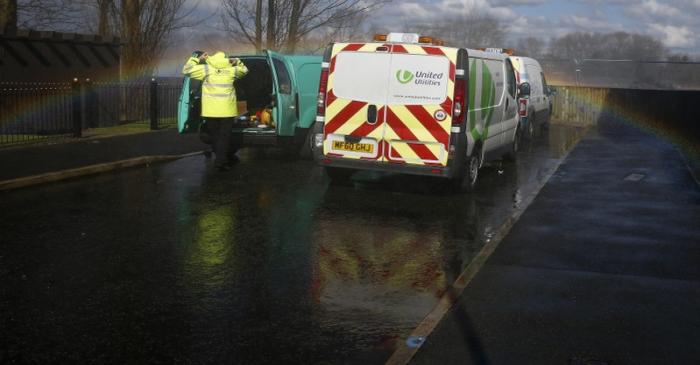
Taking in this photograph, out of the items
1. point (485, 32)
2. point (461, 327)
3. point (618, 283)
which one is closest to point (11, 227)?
point (461, 327)

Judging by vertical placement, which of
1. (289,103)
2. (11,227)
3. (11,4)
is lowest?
(11,227)

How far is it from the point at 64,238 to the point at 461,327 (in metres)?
4.14

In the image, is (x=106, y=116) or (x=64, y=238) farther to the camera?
(x=106, y=116)

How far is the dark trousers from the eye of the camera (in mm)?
12453

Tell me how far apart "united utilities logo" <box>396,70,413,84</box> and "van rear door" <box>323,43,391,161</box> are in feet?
0.48

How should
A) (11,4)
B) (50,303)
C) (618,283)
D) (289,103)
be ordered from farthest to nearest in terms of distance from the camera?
1. (11,4)
2. (289,103)
3. (618,283)
4. (50,303)

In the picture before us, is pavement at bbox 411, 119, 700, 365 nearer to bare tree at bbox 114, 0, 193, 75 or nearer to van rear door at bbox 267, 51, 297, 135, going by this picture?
van rear door at bbox 267, 51, 297, 135

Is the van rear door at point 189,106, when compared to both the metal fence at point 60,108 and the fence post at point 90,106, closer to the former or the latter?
the metal fence at point 60,108

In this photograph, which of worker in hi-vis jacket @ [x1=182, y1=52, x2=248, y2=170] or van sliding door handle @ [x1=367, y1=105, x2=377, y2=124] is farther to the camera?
worker in hi-vis jacket @ [x1=182, y1=52, x2=248, y2=170]

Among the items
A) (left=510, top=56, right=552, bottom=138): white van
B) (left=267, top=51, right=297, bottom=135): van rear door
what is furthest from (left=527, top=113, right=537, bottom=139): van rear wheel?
(left=267, top=51, right=297, bottom=135): van rear door

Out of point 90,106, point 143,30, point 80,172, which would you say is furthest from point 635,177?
point 143,30

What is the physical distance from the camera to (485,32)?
2194 inches

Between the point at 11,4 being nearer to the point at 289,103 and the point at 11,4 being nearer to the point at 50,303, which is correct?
the point at 289,103

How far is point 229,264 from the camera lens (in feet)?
21.5
